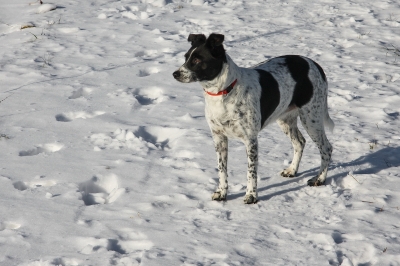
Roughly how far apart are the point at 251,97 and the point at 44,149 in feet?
8.81

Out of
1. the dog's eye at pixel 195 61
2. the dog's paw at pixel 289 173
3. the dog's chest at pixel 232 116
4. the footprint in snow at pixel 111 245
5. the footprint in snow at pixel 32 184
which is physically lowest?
the footprint in snow at pixel 32 184

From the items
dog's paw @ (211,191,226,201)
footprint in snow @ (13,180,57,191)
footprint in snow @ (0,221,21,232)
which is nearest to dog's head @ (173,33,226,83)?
dog's paw @ (211,191,226,201)

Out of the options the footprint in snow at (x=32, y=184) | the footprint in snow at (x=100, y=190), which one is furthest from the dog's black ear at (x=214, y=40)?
the footprint in snow at (x=32, y=184)

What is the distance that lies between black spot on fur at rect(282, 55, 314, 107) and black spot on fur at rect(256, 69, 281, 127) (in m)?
0.31

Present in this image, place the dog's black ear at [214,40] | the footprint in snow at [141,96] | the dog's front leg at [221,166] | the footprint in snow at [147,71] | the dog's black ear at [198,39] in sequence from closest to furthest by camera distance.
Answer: the dog's black ear at [214,40], the dog's black ear at [198,39], the dog's front leg at [221,166], the footprint in snow at [141,96], the footprint in snow at [147,71]

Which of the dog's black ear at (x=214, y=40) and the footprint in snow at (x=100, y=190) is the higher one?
the dog's black ear at (x=214, y=40)

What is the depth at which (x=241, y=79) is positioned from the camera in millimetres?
5070

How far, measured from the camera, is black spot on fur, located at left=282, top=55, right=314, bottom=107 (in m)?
5.54

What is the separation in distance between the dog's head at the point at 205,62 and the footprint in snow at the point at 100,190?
4.45 ft

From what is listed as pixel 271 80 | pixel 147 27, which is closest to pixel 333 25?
pixel 147 27

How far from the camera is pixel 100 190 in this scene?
18.3 ft

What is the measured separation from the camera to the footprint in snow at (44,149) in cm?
623

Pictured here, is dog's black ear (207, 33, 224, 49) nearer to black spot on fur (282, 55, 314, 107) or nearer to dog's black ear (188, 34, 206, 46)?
dog's black ear (188, 34, 206, 46)

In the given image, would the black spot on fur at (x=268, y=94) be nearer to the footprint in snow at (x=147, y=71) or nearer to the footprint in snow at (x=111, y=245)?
the footprint in snow at (x=111, y=245)
